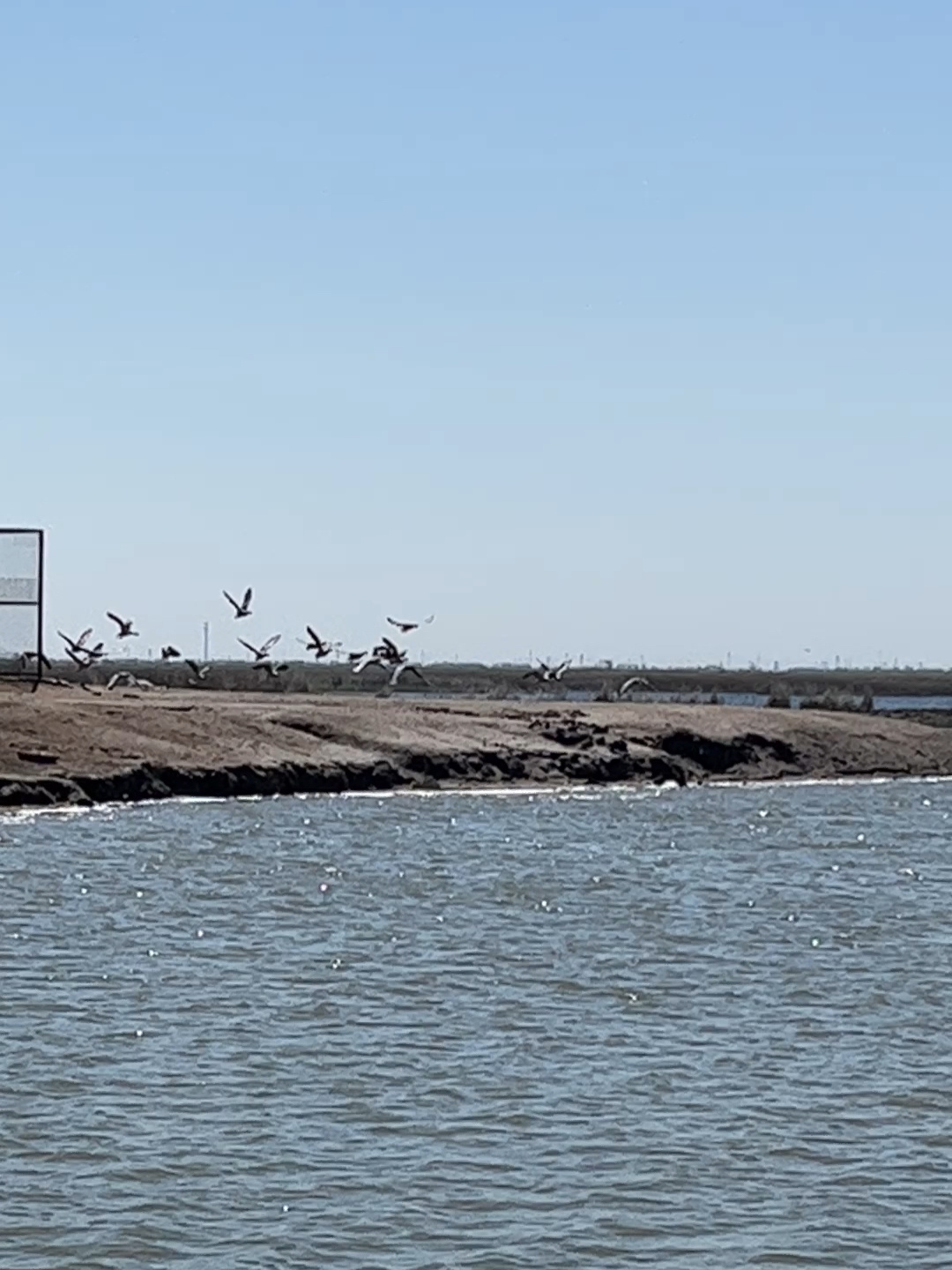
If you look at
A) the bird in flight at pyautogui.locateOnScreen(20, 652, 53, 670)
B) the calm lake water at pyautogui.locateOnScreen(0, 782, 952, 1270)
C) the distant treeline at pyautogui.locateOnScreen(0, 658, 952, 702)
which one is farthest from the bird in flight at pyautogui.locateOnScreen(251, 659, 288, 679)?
the calm lake water at pyautogui.locateOnScreen(0, 782, 952, 1270)

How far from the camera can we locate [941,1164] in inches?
529

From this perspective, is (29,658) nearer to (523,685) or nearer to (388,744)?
(388,744)

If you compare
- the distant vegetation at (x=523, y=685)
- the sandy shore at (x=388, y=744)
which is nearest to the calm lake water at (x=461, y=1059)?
the sandy shore at (x=388, y=744)

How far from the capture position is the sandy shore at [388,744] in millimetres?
33812

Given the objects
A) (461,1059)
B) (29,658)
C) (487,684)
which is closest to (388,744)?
(29,658)

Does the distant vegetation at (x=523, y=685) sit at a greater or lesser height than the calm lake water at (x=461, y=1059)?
greater

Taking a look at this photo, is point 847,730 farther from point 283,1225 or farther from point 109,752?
point 283,1225

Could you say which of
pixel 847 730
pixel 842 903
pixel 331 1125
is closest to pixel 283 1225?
pixel 331 1125

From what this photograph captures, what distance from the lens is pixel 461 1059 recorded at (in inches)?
632

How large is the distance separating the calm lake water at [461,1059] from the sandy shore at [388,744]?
4.24 meters

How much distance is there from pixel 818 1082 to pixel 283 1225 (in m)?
4.61

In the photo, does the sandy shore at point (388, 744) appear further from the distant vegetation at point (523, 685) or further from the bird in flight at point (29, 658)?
the distant vegetation at point (523, 685)

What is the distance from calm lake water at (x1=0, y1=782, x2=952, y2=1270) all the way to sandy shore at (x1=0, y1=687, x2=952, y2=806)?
13.9 ft

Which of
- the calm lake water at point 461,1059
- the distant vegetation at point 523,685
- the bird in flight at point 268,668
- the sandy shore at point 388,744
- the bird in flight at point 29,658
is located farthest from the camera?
the distant vegetation at point 523,685
